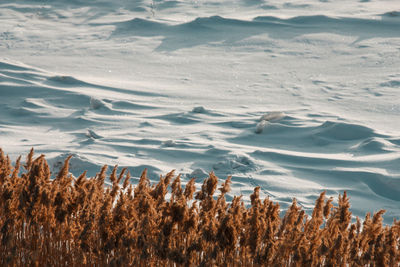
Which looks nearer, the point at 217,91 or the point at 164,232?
the point at 164,232

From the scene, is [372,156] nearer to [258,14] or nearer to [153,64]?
[153,64]

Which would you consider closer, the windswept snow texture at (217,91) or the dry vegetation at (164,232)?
the dry vegetation at (164,232)

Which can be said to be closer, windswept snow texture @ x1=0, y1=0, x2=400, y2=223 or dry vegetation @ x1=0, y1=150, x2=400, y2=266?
dry vegetation @ x1=0, y1=150, x2=400, y2=266

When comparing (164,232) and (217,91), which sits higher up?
(217,91)

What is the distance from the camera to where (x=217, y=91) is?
7.30 m

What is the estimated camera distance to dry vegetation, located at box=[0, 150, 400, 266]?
199cm

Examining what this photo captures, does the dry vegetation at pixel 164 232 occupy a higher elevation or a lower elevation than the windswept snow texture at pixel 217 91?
lower

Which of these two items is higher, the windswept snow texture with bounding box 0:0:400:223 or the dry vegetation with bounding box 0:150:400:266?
the windswept snow texture with bounding box 0:0:400:223

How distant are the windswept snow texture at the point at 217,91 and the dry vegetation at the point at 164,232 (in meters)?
2.19

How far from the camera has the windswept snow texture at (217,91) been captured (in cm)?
503

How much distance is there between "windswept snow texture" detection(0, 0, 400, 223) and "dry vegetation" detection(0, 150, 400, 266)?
2186 mm

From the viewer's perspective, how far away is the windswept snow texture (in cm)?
503

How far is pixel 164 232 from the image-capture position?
201 centimetres

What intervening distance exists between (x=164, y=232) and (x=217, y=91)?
5381 millimetres
